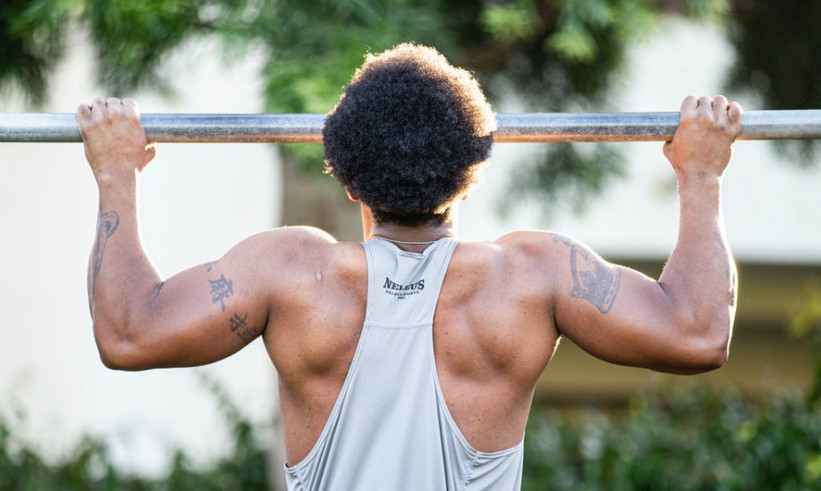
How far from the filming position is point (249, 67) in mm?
6742

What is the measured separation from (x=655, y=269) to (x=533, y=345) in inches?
285

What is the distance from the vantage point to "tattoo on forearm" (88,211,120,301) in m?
2.37

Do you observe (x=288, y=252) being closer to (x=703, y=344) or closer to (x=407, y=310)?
(x=407, y=310)

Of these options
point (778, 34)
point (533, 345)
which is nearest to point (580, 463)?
point (778, 34)

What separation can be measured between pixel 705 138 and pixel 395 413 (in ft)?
3.32

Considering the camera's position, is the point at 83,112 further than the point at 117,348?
Yes

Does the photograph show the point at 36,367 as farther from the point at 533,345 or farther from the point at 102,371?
the point at 533,345

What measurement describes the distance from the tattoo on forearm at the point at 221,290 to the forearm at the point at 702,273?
956mm

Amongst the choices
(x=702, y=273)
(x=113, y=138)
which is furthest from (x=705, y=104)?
(x=113, y=138)

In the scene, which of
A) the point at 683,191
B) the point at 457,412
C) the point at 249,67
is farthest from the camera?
the point at 249,67

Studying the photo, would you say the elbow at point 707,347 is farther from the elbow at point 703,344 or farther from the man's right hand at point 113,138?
the man's right hand at point 113,138

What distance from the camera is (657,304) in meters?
2.35

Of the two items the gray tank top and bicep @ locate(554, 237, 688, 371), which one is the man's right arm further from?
the gray tank top

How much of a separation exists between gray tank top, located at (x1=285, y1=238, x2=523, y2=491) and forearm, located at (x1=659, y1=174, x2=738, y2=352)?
1.74 feet
